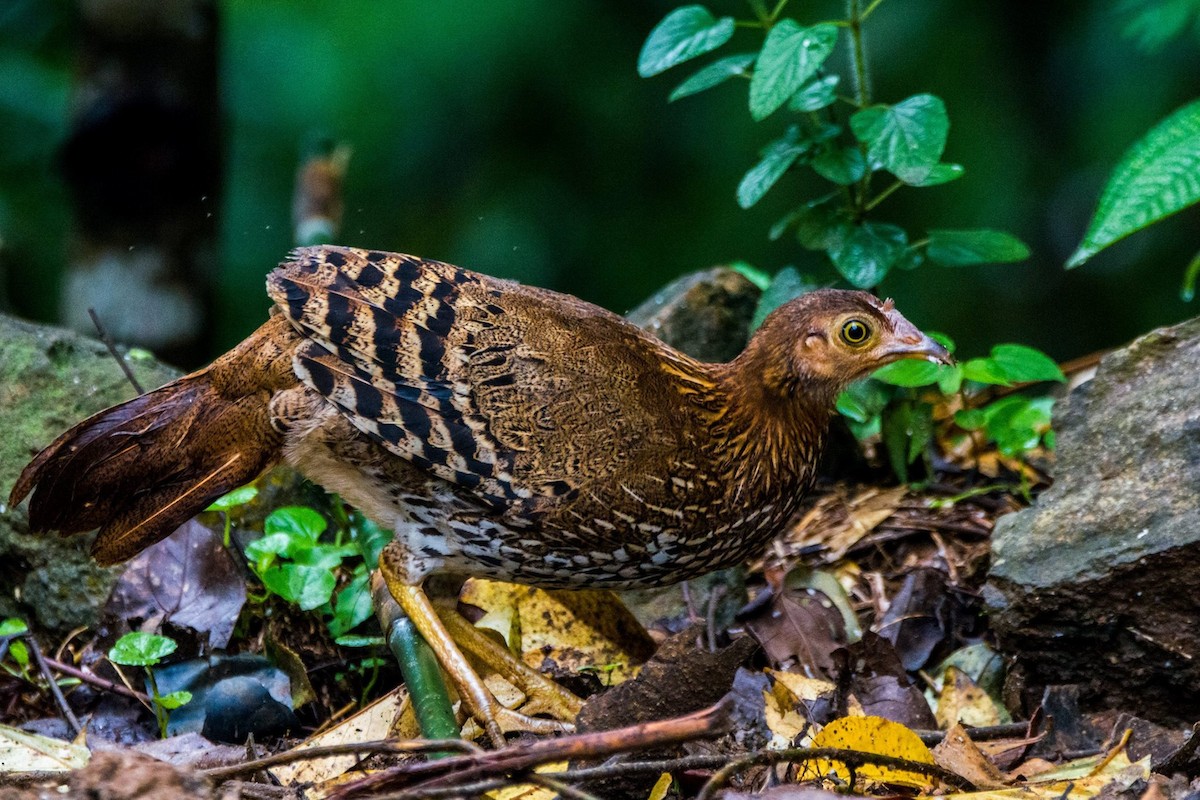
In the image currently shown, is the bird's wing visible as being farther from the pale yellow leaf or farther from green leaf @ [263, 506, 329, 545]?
the pale yellow leaf

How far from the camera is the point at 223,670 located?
323 cm

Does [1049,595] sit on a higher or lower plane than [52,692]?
higher

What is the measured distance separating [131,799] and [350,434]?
53.5 inches

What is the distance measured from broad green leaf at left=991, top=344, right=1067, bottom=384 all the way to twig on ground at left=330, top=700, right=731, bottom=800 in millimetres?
2031

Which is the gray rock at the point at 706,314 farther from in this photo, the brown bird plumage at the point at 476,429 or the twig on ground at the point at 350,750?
the twig on ground at the point at 350,750

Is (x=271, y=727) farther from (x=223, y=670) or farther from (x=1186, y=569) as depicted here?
(x=1186, y=569)

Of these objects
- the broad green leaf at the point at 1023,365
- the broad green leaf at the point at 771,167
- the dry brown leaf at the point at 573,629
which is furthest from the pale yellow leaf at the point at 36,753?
the broad green leaf at the point at 1023,365

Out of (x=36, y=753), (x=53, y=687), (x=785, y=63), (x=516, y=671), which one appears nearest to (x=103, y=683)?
(x=53, y=687)

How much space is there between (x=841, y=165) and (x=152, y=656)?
7.86ft

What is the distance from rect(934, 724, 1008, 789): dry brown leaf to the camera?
251 centimetres

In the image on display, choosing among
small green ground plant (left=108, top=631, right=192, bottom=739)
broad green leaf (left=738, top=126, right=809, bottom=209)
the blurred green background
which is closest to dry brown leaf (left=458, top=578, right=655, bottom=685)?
small green ground plant (left=108, top=631, right=192, bottom=739)

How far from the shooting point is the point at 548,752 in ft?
6.12

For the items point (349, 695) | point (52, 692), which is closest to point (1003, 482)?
point (349, 695)

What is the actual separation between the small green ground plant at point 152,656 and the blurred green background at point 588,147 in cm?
286
